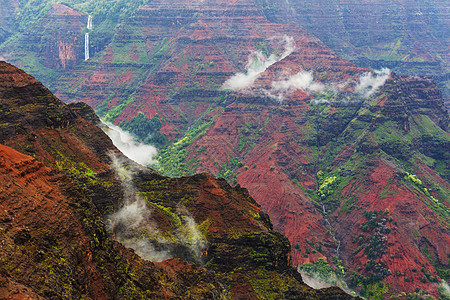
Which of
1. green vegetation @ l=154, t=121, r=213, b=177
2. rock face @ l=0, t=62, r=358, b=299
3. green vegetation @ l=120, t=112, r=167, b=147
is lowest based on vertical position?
green vegetation @ l=120, t=112, r=167, b=147

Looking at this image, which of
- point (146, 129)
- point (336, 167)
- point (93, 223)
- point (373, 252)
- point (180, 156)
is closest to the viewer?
point (93, 223)

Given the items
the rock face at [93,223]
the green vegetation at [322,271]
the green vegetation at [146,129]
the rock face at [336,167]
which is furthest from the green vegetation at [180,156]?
the rock face at [93,223]

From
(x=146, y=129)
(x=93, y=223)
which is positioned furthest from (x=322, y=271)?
(x=146, y=129)

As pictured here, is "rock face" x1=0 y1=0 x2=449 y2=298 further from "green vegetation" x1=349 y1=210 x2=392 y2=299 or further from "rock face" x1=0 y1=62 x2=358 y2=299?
"rock face" x1=0 y1=62 x2=358 y2=299

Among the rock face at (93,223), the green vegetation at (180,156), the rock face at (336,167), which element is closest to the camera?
the rock face at (93,223)

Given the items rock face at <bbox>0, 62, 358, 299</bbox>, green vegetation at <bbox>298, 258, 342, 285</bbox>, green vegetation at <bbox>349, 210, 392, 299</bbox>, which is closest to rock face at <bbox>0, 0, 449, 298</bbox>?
green vegetation at <bbox>349, 210, 392, 299</bbox>

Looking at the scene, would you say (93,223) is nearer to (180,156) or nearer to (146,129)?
(180,156)

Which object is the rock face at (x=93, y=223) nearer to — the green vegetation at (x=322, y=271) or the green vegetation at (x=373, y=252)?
the green vegetation at (x=322, y=271)

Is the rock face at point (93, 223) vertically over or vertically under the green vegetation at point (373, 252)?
over

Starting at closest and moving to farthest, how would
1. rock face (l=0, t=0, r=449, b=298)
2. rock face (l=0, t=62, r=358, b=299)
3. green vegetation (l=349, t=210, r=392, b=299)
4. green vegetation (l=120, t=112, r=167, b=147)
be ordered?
rock face (l=0, t=62, r=358, b=299)
green vegetation (l=349, t=210, r=392, b=299)
rock face (l=0, t=0, r=449, b=298)
green vegetation (l=120, t=112, r=167, b=147)

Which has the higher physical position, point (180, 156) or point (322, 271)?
point (322, 271)
